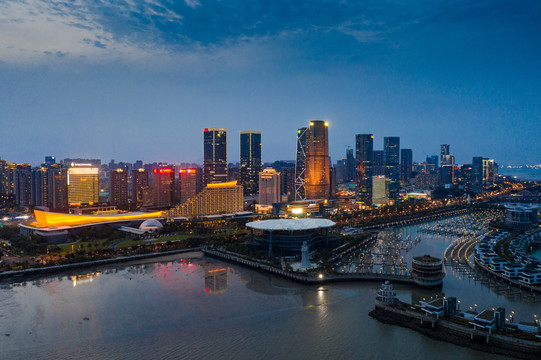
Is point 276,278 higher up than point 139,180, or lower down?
lower down

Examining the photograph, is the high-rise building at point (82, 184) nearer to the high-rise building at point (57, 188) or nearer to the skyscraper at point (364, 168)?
the high-rise building at point (57, 188)

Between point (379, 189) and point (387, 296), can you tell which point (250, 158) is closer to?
point (379, 189)

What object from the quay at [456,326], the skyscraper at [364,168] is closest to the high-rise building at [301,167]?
the skyscraper at [364,168]

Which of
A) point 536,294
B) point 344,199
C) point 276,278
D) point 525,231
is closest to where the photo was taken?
point 536,294

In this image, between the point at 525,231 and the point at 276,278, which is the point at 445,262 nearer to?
the point at 276,278

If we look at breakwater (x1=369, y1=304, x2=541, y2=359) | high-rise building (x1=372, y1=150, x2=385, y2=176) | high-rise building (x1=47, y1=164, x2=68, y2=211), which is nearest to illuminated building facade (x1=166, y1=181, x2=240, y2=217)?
high-rise building (x1=47, y1=164, x2=68, y2=211)

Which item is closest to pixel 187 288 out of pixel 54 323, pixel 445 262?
pixel 54 323
